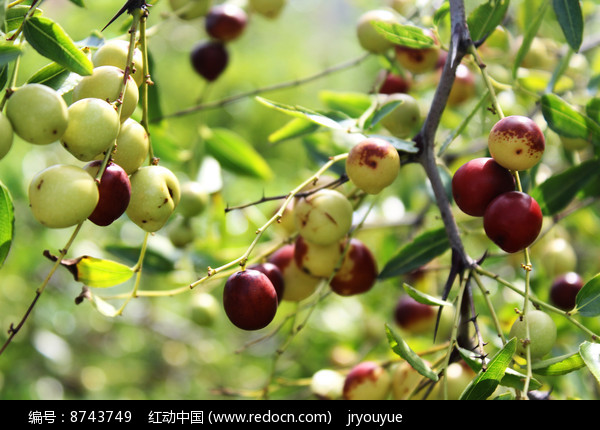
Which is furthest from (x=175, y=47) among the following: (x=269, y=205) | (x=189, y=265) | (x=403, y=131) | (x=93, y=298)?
(x=93, y=298)

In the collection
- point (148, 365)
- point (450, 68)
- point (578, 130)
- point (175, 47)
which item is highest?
point (450, 68)

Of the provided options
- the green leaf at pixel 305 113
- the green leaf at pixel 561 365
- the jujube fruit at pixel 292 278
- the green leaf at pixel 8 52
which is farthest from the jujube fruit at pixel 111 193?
the green leaf at pixel 561 365

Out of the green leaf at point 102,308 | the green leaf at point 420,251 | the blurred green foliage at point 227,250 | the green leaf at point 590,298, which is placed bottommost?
the blurred green foliage at point 227,250

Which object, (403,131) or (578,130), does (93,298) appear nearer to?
(403,131)

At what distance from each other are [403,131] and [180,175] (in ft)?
3.32

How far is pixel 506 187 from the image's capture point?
110cm

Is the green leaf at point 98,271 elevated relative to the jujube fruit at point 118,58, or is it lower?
lower

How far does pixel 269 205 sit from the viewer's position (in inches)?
83.4

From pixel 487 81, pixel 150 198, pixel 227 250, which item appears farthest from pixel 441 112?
pixel 227 250

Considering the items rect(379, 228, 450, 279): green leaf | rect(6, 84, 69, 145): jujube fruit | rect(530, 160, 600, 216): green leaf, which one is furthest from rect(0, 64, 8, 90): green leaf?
rect(530, 160, 600, 216): green leaf

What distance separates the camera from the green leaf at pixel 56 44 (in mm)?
970

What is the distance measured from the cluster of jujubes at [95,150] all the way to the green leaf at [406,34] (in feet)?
1.74

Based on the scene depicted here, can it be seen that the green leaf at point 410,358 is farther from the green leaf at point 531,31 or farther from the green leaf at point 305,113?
the green leaf at point 531,31
